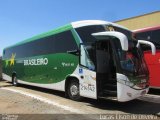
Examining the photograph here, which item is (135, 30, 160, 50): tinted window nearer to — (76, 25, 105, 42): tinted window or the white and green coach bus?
the white and green coach bus

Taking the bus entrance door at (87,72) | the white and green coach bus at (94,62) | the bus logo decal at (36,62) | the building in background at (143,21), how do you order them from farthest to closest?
the building in background at (143,21) → the bus logo decal at (36,62) → the bus entrance door at (87,72) → the white and green coach bus at (94,62)

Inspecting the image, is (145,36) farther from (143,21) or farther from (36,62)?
(143,21)

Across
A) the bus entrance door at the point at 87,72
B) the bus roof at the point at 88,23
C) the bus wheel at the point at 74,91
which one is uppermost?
the bus roof at the point at 88,23

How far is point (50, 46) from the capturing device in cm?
1417

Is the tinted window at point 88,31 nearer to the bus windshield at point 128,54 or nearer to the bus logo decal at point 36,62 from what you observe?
the bus windshield at point 128,54

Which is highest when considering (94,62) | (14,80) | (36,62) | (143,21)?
(143,21)

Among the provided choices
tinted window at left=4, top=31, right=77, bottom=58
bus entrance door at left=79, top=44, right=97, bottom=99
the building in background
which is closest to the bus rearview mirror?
bus entrance door at left=79, top=44, right=97, bottom=99

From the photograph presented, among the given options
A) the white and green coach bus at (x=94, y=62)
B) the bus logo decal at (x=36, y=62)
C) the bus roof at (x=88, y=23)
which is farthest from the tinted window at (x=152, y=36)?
the bus logo decal at (x=36, y=62)

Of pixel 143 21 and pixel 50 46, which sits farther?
pixel 143 21

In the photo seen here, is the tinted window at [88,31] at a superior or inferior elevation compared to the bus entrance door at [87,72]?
superior

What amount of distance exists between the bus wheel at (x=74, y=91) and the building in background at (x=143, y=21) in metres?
14.7

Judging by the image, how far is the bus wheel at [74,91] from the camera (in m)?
11.8

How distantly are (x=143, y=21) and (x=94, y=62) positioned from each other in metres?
17.0

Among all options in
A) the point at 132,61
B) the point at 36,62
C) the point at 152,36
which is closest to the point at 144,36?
the point at 152,36
